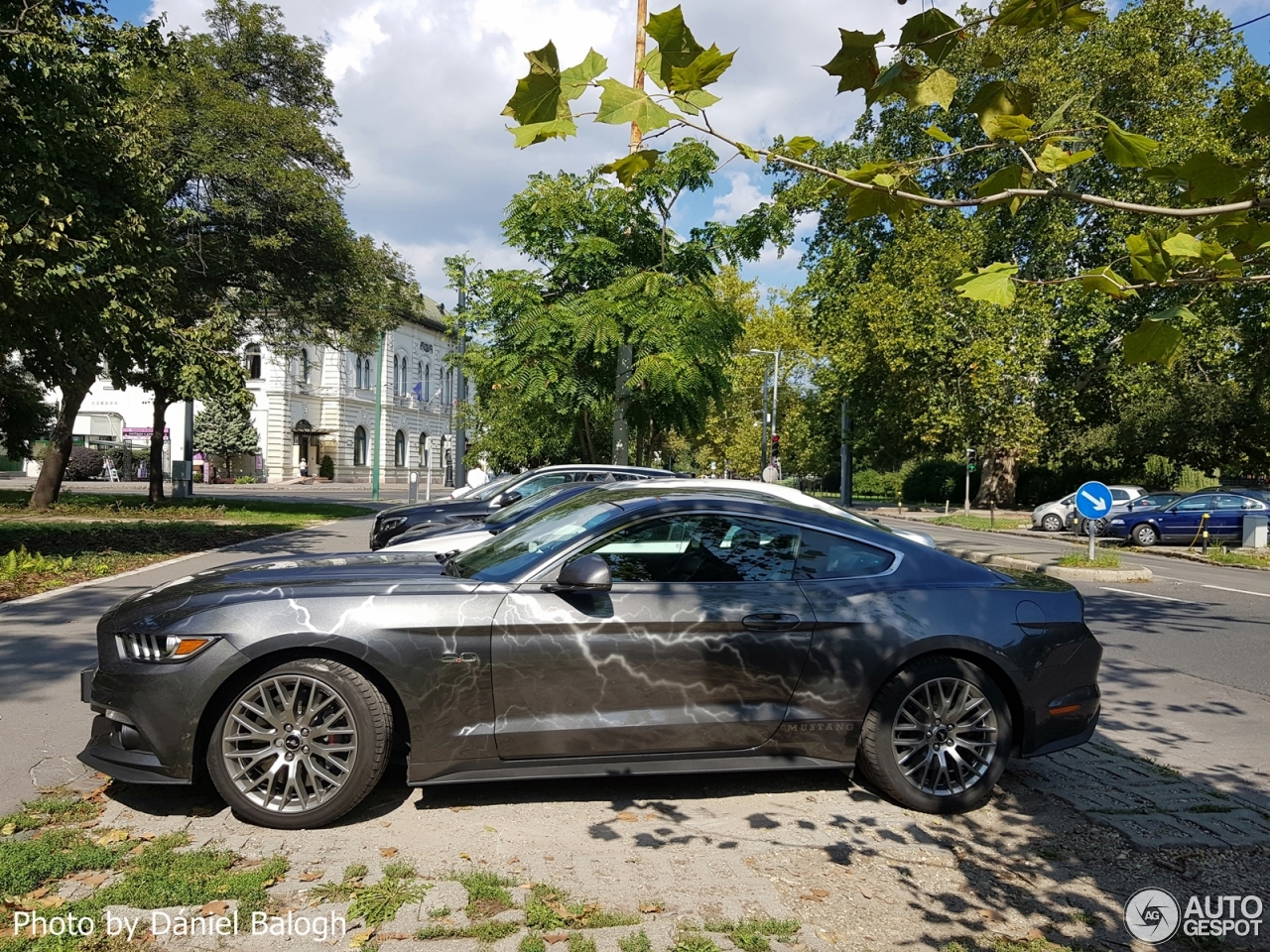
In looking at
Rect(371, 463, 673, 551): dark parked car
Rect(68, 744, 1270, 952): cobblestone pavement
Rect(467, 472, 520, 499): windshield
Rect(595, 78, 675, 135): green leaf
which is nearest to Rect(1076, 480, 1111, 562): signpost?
Rect(371, 463, 673, 551): dark parked car

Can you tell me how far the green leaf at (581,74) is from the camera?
2.64 meters

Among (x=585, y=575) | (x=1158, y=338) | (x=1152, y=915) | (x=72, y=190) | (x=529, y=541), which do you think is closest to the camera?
(x=1158, y=338)

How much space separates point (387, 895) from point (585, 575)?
1.46 m

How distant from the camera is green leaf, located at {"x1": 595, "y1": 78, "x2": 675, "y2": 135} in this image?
8.63 ft

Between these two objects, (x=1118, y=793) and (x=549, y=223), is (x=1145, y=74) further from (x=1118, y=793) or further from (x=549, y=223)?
(x=1118, y=793)

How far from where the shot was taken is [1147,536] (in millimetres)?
25062

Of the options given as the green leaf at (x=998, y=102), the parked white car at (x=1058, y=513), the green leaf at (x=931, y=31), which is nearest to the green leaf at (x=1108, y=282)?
the green leaf at (x=998, y=102)

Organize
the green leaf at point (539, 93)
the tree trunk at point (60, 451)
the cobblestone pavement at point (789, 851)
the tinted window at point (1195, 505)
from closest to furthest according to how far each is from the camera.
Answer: the green leaf at point (539, 93)
the cobblestone pavement at point (789, 851)
the tree trunk at point (60, 451)
the tinted window at point (1195, 505)

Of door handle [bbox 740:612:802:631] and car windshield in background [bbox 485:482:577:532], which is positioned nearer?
door handle [bbox 740:612:802:631]

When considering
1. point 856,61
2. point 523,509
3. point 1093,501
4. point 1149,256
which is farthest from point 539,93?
point 1093,501

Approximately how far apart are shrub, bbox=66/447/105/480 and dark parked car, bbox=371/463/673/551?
1861 inches

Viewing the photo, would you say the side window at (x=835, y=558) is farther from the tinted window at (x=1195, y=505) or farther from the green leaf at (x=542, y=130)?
the tinted window at (x=1195, y=505)

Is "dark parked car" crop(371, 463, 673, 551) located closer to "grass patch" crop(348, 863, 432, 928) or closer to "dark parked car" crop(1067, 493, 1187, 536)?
"grass patch" crop(348, 863, 432, 928)

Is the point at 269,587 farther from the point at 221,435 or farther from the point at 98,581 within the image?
the point at 221,435
